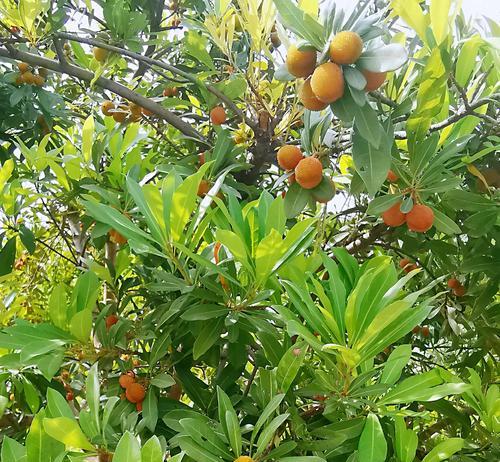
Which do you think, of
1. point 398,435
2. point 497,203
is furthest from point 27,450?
point 497,203

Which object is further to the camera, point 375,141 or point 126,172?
point 126,172

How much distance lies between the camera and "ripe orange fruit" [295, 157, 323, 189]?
3.81 feet

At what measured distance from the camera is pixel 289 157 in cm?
121

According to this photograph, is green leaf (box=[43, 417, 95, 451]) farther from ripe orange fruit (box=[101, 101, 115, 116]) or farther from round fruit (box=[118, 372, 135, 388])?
ripe orange fruit (box=[101, 101, 115, 116])

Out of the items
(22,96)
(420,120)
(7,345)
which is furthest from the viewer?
(22,96)

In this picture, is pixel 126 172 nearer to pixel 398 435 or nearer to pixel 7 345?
pixel 7 345

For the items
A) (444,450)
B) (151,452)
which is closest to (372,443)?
(444,450)

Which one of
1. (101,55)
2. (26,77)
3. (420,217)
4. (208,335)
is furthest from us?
(26,77)

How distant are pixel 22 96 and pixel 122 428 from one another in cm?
130

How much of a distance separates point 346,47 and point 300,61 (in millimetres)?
88

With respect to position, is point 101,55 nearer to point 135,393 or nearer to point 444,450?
point 135,393

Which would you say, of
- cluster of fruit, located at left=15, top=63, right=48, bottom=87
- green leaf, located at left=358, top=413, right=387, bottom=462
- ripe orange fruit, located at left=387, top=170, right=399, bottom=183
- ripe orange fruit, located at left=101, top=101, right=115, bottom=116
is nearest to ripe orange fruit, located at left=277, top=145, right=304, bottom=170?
ripe orange fruit, located at left=387, top=170, right=399, bottom=183

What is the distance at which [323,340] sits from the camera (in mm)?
899

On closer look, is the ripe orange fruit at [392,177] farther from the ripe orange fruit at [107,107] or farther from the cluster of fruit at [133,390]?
the ripe orange fruit at [107,107]
